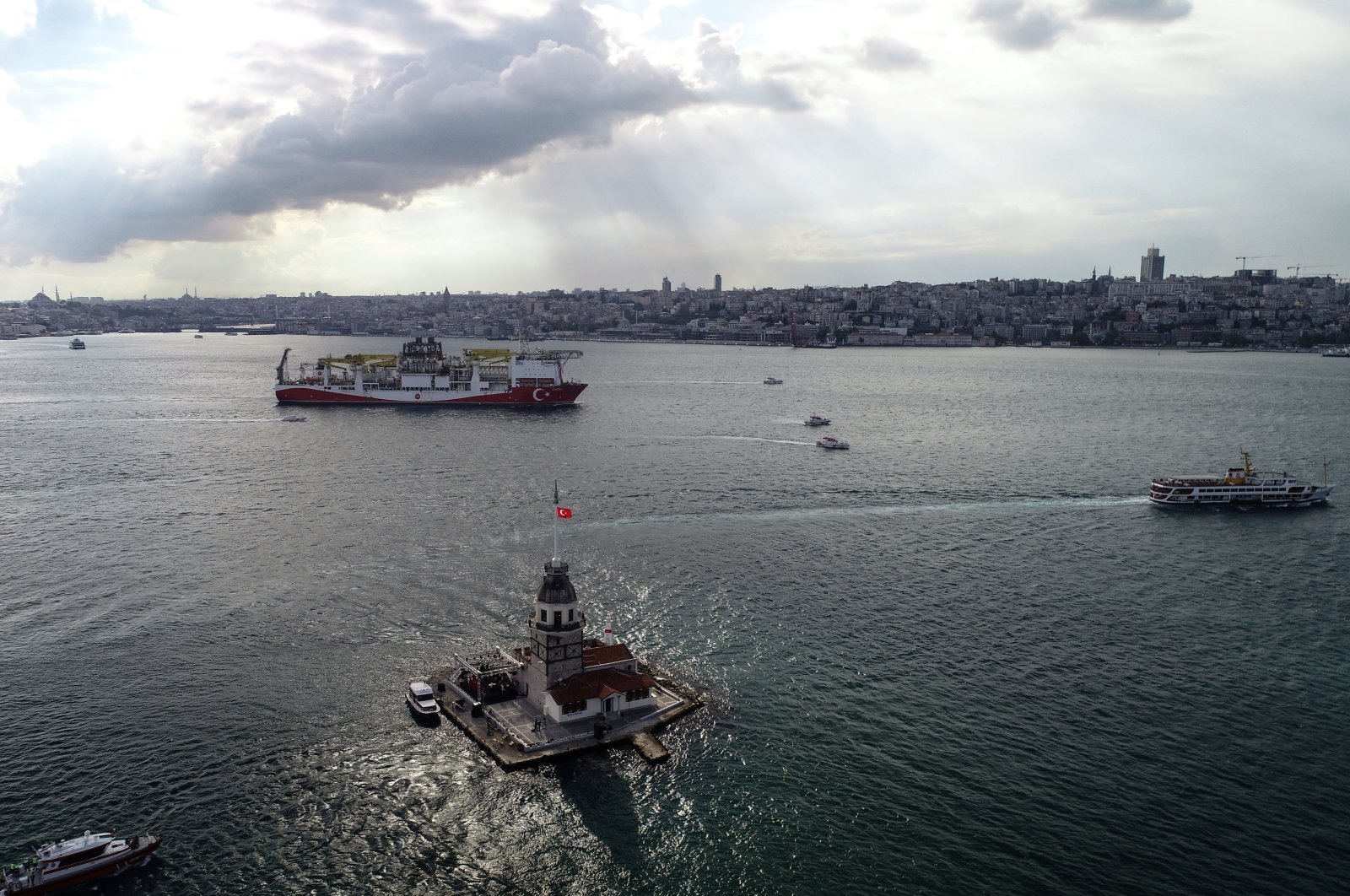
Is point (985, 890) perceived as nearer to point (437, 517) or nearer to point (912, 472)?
point (437, 517)

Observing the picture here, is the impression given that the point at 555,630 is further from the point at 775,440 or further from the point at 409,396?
the point at 409,396

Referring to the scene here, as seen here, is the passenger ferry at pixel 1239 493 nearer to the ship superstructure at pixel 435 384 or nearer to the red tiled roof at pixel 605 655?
the red tiled roof at pixel 605 655

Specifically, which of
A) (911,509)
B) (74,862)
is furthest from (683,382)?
(74,862)

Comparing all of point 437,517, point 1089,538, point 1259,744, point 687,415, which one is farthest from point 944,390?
point 1259,744

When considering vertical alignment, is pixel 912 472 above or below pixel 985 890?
above

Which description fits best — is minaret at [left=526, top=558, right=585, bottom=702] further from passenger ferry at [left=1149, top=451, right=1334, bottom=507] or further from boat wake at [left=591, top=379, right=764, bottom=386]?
boat wake at [left=591, top=379, right=764, bottom=386]
